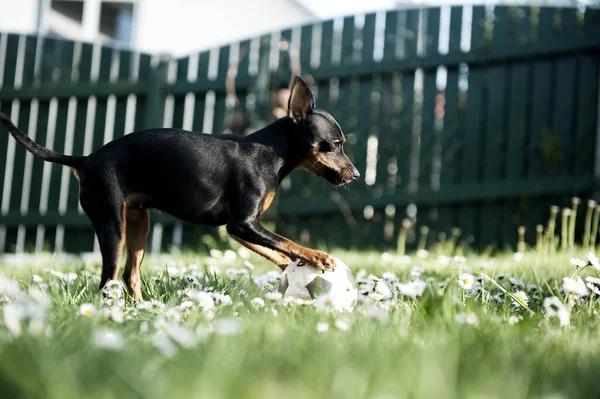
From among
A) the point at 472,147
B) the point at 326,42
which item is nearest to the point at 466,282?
the point at 472,147

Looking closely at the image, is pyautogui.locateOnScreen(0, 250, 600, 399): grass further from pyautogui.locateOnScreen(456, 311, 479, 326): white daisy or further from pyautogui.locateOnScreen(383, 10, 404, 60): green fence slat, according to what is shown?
pyautogui.locateOnScreen(383, 10, 404, 60): green fence slat

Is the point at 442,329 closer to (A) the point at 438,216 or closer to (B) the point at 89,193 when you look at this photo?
(B) the point at 89,193

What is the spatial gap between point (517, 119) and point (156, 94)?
3762mm

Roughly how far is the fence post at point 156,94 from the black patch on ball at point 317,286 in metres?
4.94

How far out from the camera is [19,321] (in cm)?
176

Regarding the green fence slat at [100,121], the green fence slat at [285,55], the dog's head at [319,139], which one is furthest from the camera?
the green fence slat at [100,121]

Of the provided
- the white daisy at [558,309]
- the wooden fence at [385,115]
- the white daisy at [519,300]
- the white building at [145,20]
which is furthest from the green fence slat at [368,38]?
the white building at [145,20]

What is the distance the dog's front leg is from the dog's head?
49 cm

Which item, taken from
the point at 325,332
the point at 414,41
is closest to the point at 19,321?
the point at 325,332

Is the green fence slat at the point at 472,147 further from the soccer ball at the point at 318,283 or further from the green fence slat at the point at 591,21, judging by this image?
the soccer ball at the point at 318,283

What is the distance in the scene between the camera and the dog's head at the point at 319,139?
11.1ft

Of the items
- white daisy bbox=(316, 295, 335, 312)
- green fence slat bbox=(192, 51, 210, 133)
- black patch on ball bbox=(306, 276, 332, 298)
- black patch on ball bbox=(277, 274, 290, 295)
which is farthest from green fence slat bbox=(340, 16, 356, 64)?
white daisy bbox=(316, 295, 335, 312)

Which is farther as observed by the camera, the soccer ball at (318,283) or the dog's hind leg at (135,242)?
the dog's hind leg at (135,242)

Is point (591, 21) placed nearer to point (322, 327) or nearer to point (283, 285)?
point (283, 285)
